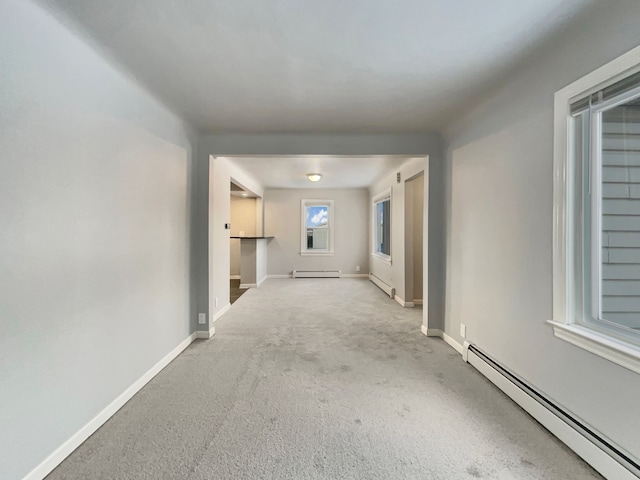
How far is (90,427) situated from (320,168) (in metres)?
4.41

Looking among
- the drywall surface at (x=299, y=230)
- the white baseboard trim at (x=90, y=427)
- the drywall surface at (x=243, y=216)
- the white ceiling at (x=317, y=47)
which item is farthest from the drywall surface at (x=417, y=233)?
the drywall surface at (x=243, y=216)

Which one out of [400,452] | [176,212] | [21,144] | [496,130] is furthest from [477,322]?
[21,144]

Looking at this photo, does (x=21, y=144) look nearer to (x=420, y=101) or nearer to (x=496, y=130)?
(x=420, y=101)

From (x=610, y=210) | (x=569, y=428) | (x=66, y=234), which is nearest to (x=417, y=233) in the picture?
(x=610, y=210)

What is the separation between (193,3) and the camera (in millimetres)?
1436

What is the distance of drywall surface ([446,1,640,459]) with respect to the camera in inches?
56.2

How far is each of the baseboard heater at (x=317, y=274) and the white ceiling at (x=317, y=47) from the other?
18.2 feet

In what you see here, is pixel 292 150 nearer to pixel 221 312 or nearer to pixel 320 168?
pixel 320 168

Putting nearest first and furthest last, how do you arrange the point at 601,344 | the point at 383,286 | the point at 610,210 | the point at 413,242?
the point at 601,344, the point at 610,210, the point at 413,242, the point at 383,286

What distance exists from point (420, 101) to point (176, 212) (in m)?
2.52

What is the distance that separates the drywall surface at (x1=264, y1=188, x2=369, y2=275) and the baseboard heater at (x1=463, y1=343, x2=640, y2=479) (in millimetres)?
5627

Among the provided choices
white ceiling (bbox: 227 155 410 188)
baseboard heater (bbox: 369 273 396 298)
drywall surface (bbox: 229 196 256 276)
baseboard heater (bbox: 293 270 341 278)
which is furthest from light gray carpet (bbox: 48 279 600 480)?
drywall surface (bbox: 229 196 256 276)

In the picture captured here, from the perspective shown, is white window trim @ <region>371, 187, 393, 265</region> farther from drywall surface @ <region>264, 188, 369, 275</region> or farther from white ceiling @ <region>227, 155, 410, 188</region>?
drywall surface @ <region>264, 188, 369, 275</region>

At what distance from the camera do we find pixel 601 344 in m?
1.44
